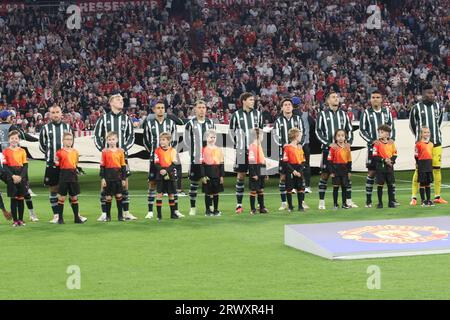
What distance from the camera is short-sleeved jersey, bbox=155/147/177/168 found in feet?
41.9

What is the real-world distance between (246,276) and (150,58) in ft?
74.8

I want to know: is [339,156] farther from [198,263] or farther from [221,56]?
[221,56]

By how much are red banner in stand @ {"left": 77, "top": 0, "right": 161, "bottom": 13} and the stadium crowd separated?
27cm

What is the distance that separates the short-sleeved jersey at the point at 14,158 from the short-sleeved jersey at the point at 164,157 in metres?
1.76

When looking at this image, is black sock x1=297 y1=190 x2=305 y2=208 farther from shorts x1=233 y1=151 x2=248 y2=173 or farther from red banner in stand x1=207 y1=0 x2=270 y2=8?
red banner in stand x1=207 y1=0 x2=270 y2=8

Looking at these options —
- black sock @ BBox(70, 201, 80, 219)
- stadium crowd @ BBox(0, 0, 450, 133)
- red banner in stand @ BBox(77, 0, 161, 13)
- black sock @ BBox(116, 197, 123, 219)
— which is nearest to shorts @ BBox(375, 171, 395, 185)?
black sock @ BBox(116, 197, 123, 219)

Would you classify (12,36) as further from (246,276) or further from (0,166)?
(246,276)

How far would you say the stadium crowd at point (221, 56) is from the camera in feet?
92.6

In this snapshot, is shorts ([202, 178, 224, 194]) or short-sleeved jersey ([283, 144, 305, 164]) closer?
shorts ([202, 178, 224, 194])

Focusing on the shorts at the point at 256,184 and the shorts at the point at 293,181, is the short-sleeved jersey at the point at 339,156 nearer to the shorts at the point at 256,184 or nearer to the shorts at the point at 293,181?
the shorts at the point at 293,181

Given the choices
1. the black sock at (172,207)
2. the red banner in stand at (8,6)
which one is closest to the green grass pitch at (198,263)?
the black sock at (172,207)

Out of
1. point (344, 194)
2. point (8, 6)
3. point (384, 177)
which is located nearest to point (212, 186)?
point (344, 194)

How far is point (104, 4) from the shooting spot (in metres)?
33.1

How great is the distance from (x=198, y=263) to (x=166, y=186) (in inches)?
139
